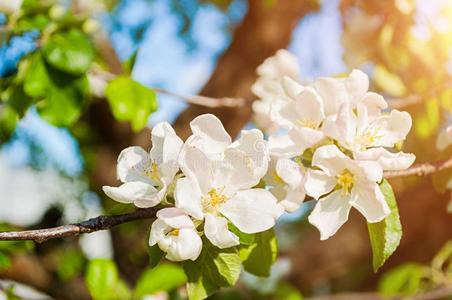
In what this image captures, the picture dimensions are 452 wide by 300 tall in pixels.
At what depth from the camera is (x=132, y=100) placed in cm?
136

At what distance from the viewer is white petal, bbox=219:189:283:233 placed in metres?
0.72

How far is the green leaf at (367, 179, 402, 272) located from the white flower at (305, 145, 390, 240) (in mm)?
46

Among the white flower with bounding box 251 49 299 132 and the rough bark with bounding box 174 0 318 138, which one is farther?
the rough bark with bounding box 174 0 318 138

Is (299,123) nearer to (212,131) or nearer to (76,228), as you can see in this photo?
(212,131)

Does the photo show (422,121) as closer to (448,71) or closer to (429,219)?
(448,71)

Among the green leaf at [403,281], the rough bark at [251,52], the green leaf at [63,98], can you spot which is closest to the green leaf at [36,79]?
the green leaf at [63,98]

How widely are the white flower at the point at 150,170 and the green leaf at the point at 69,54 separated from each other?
0.55m

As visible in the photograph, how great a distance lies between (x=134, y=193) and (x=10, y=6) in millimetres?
798

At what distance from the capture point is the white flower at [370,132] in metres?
0.75

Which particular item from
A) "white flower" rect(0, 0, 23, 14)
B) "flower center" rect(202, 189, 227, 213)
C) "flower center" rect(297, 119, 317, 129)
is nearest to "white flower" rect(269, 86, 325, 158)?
"flower center" rect(297, 119, 317, 129)

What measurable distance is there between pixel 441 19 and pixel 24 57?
105cm

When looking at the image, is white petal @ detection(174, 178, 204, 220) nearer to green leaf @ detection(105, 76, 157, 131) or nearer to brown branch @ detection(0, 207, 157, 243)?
brown branch @ detection(0, 207, 157, 243)

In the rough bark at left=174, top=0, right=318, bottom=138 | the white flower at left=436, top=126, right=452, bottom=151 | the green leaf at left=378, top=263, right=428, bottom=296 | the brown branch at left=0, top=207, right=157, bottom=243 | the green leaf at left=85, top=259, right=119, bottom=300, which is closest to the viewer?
the brown branch at left=0, top=207, right=157, bottom=243

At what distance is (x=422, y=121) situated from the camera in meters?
1.72
